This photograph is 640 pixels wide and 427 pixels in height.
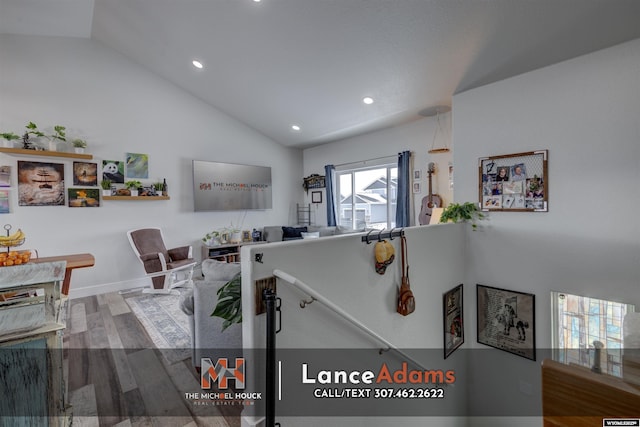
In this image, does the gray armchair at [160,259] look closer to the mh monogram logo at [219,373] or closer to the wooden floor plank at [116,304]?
the wooden floor plank at [116,304]

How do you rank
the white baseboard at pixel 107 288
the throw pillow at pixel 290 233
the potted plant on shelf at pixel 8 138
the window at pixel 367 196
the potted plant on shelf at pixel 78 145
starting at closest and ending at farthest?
the potted plant on shelf at pixel 8 138 < the potted plant on shelf at pixel 78 145 < the white baseboard at pixel 107 288 < the window at pixel 367 196 < the throw pillow at pixel 290 233

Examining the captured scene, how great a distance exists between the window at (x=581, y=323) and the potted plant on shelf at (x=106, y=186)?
6.10m

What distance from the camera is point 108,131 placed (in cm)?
454

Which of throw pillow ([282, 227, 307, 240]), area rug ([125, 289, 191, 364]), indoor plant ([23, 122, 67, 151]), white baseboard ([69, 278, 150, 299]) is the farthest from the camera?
throw pillow ([282, 227, 307, 240])

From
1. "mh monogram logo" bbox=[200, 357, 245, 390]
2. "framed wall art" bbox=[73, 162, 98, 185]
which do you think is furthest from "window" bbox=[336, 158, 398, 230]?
"framed wall art" bbox=[73, 162, 98, 185]

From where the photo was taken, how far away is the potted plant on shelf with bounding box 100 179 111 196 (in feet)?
14.6

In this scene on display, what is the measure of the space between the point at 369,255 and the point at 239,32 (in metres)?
3.31

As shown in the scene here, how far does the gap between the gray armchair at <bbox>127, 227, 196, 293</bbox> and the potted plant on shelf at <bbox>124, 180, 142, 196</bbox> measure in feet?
2.10

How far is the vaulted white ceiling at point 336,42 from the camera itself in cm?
238

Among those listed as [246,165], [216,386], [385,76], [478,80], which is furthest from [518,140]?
[246,165]

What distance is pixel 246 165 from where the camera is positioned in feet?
20.0

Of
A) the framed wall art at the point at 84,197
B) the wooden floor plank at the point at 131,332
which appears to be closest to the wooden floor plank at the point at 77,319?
the wooden floor plank at the point at 131,332

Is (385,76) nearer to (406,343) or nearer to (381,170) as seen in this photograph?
(381,170)

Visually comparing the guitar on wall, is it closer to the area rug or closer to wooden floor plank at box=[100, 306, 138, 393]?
the area rug
